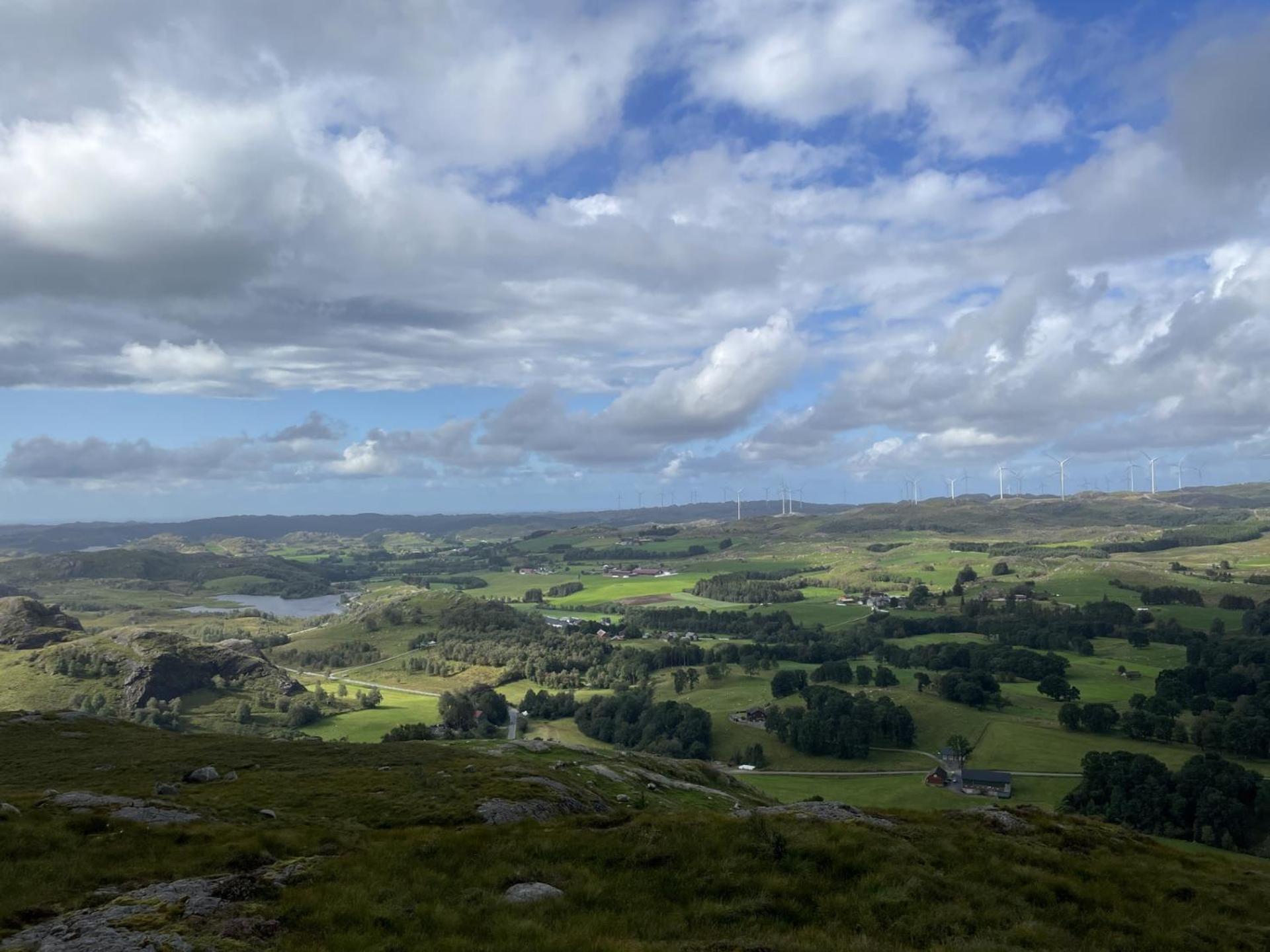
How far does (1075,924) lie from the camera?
74.3ft

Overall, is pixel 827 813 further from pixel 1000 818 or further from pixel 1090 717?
pixel 1090 717

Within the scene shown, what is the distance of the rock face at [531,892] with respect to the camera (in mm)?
21609

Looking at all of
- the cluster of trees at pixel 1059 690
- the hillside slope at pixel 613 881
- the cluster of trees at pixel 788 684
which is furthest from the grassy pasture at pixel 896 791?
the hillside slope at pixel 613 881

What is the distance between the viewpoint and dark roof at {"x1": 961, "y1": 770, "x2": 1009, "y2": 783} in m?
112

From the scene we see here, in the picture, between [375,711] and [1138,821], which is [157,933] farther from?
[375,711]

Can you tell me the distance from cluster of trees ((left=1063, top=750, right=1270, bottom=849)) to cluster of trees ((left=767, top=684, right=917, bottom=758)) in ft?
136

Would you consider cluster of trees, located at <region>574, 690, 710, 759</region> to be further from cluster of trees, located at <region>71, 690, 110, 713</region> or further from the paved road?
cluster of trees, located at <region>71, 690, 110, 713</region>

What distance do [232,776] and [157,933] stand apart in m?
40.5

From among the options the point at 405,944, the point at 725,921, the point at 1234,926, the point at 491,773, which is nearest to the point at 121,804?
the point at 491,773

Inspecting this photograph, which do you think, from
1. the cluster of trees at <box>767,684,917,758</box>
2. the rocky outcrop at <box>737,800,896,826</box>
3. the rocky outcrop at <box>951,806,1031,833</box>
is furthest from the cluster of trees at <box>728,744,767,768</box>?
the rocky outcrop at <box>737,800,896,826</box>

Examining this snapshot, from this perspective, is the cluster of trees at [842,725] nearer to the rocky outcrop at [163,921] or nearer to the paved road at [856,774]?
the paved road at [856,774]

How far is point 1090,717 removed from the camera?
13900cm

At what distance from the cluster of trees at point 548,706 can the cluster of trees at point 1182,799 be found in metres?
116

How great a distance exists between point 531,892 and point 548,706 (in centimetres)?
17165
